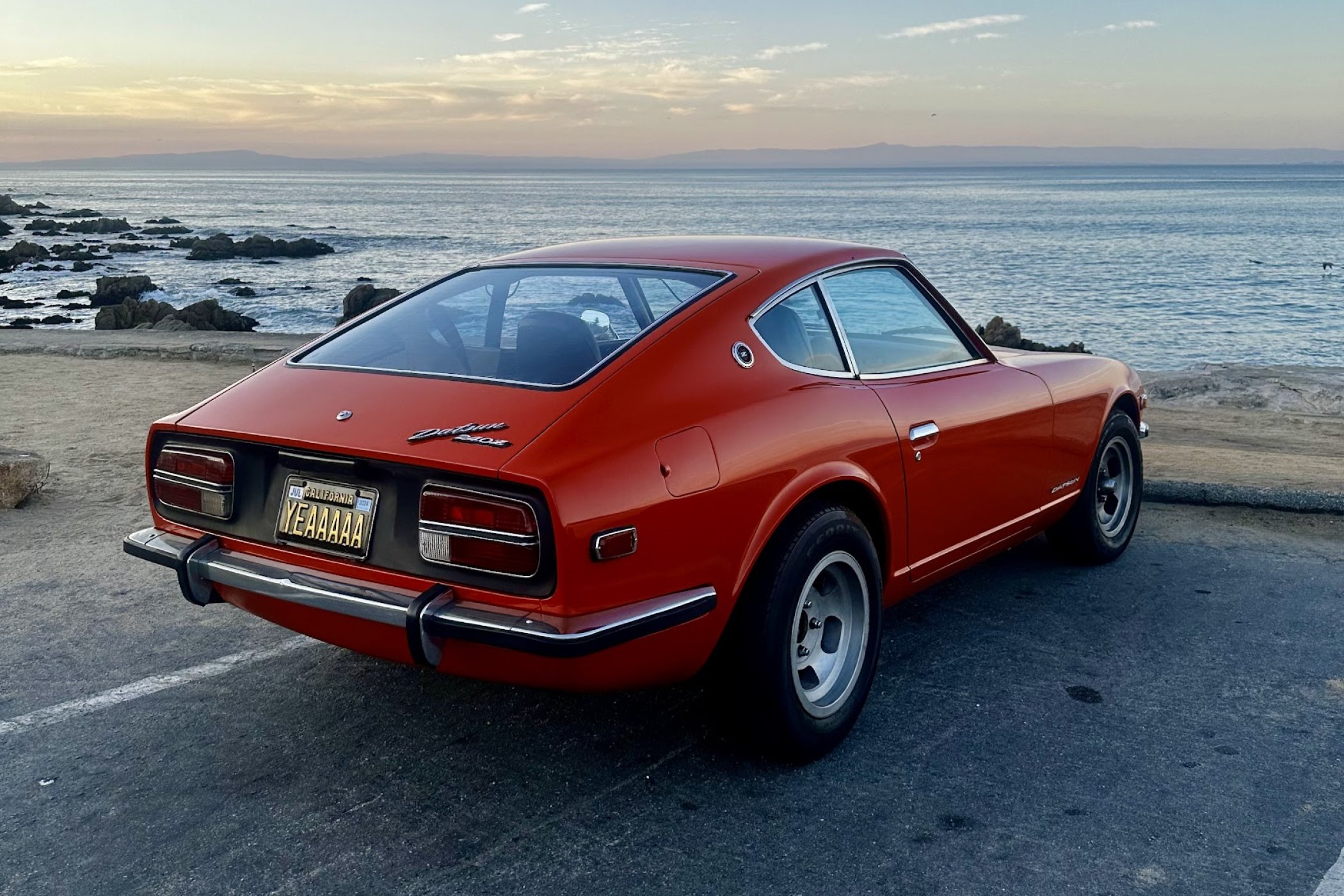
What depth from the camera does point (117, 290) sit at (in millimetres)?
28859

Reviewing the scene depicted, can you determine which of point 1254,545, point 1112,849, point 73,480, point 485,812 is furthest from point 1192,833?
point 73,480

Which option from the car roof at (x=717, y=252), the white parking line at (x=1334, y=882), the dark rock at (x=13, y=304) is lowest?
the dark rock at (x=13, y=304)

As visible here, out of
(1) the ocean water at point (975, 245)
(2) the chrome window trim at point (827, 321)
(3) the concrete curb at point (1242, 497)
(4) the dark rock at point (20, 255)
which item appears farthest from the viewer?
(4) the dark rock at point (20, 255)

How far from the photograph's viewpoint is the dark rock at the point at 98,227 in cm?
6184

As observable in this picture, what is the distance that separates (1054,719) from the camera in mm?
3551

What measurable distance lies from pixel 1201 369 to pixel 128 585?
1289 cm

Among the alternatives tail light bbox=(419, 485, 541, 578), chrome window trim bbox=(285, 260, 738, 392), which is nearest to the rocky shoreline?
chrome window trim bbox=(285, 260, 738, 392)

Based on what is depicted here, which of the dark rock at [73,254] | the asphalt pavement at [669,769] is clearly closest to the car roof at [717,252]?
the asphalt pavement at [669,769]

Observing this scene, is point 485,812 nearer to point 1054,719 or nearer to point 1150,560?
point 1054,719

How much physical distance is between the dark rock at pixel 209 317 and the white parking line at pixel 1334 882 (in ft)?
64.5

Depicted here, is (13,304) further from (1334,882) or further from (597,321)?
(1334,882)

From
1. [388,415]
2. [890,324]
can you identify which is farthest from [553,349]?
[890,324]

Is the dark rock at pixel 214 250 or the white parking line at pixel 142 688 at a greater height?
the white parking line at pixel 142 688

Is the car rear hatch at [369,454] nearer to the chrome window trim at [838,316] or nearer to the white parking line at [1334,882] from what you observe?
the chrome window trim at [838,316]
